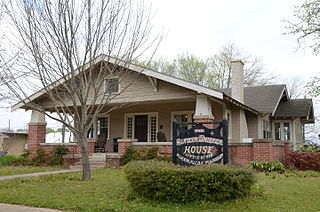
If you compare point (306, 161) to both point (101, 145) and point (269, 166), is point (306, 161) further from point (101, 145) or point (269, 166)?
point (101, 145)

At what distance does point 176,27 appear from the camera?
414 inches

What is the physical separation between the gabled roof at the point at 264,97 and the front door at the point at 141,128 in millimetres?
6194

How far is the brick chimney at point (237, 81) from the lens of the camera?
54.4 feet

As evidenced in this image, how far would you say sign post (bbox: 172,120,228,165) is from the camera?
7244 millimetres

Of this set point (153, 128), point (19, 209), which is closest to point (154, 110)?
point (153, 128)

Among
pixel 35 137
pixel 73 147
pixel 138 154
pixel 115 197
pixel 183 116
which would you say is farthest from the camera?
pixel 183 116

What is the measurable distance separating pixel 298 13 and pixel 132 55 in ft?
34.2

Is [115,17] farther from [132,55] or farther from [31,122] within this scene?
[31,122]


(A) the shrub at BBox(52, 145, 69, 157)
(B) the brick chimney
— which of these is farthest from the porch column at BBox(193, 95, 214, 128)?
(A) the shrub at BBox(52, 145, 69, 157)

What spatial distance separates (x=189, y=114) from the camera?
15805 millimetres

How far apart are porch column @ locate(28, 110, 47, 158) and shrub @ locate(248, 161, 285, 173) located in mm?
10440

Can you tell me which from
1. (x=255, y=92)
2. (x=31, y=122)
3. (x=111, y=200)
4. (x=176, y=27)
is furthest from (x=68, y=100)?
(x=255, y=92)

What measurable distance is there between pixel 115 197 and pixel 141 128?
34.5 feet

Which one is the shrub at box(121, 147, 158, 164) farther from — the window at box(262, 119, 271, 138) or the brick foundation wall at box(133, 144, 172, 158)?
the window at box(262, 119, 271, 138)
